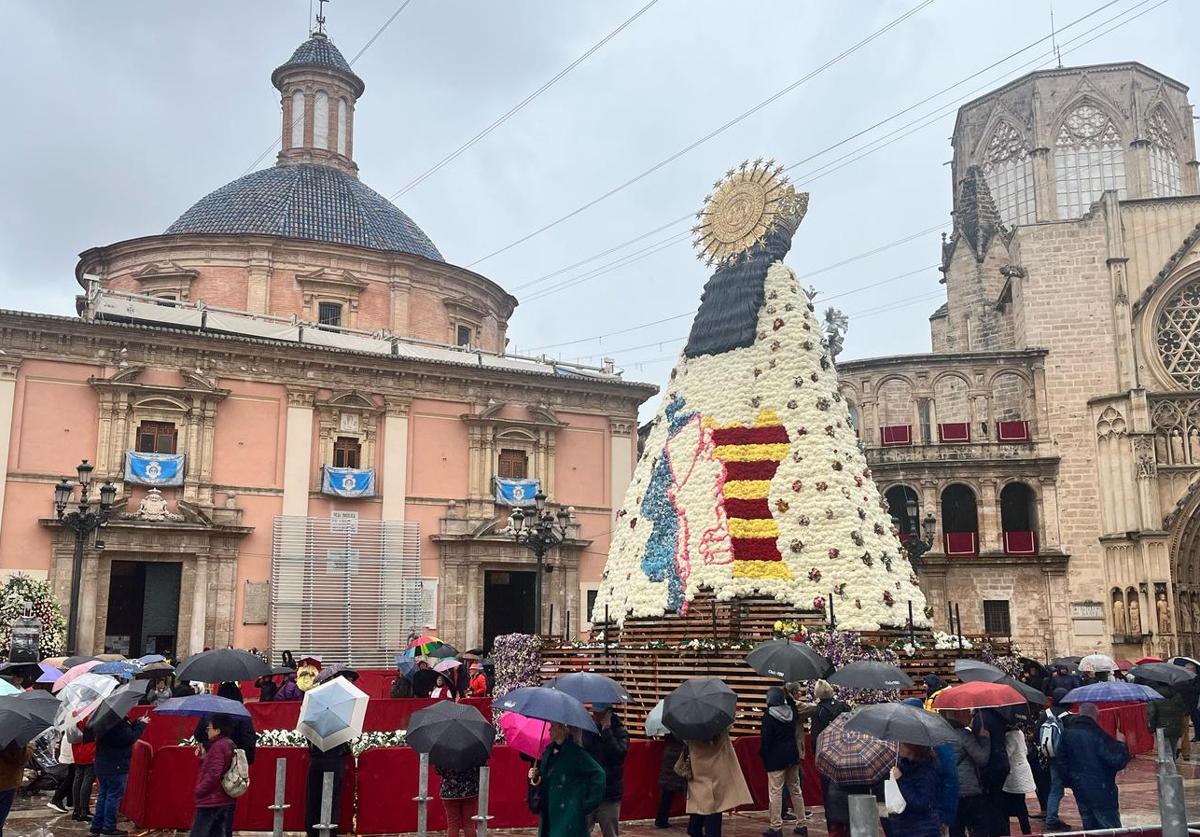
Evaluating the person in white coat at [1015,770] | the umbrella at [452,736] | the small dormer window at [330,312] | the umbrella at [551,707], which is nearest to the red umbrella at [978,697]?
the person in white coat at [1015,770]

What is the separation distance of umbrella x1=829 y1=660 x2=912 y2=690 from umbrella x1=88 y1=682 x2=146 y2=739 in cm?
613

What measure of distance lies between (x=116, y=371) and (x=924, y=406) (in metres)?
23.0

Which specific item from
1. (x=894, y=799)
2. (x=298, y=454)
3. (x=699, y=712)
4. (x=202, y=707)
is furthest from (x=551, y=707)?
(x=298, y=454)

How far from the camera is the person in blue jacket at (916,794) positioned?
667 centimetres

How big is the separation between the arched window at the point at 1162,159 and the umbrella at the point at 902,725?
38440 mm

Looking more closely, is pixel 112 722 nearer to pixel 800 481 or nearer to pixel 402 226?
pixel 800 481

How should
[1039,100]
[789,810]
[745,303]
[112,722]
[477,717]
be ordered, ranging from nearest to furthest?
[477,717], [112,722], [789,810], [745,303], [1039,100]

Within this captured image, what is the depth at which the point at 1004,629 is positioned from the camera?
31.8 m

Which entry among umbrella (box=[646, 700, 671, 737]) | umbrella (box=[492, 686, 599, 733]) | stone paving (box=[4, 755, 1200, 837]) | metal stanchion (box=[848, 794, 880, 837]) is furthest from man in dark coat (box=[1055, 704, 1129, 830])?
metal stanchion (box=[848, 794, 880, 837])

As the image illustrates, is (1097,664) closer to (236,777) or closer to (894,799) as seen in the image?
(894,799)

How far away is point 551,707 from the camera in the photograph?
292 inches

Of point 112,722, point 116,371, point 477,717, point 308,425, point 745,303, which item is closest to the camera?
point 477,717

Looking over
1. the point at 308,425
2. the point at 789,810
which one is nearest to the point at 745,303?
the point at 789,810

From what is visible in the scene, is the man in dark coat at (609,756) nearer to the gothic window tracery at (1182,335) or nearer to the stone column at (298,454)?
the stone column at (298,454)
